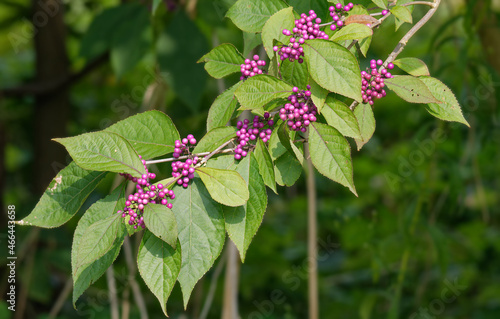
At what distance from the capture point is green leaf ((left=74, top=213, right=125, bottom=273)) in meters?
0.46

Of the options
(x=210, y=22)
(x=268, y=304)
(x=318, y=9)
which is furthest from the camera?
(x=268, y=304)

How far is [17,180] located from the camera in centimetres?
227

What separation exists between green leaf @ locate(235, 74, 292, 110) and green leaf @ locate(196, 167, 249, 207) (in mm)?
66

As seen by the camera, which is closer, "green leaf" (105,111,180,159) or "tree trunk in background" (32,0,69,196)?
"green leaf" (105,111,180,159)

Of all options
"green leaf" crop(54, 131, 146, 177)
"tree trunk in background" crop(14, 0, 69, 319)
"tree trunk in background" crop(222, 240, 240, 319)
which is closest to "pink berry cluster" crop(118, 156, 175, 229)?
"green leaf" crop(54, 131, 146, 177)

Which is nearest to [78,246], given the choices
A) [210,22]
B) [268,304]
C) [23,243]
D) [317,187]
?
[210,22]

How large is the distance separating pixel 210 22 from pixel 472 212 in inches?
71.2

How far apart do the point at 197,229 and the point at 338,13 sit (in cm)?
27

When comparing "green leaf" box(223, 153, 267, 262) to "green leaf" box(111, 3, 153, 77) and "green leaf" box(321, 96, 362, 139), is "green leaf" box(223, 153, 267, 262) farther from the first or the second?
"green leaf" box(111, 3, 153, 77)

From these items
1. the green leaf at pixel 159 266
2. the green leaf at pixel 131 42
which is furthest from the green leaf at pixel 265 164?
the green leaf at pixel 131 42

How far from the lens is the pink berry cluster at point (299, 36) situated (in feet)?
1.64

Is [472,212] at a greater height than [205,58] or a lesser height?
lesser

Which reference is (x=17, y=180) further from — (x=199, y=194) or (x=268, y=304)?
(x=199, y=194)

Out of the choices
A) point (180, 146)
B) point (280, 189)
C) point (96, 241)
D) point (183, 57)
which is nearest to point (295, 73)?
point (180, 146)
